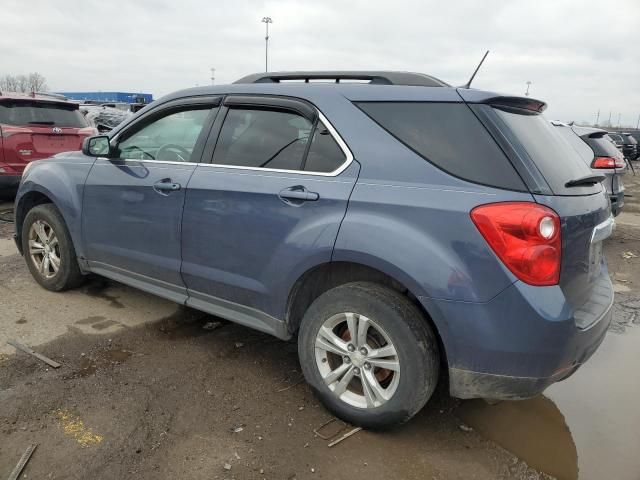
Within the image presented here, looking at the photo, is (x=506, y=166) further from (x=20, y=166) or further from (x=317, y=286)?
Result: (x=20, y=166)

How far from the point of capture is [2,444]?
2414mm

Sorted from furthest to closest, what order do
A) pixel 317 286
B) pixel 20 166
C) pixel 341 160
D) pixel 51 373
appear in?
pixel 20 166
pixel 51 373
pixel 317 286
pixel 341 160

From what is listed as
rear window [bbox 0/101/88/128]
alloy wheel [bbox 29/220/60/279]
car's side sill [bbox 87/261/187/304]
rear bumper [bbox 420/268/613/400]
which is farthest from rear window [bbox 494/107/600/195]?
rear window [bbox 0/101/88/128]

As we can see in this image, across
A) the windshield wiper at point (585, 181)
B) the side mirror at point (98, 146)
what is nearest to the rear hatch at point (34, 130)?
the side mirror at point (98, 146)

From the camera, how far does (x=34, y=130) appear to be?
24.1 feet

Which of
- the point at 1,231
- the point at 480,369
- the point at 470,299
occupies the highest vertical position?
the point at 470,299

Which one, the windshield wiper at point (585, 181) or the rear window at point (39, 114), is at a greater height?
the rear window at point (39, 114)

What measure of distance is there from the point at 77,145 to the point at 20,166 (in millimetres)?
932

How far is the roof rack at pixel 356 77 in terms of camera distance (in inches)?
107

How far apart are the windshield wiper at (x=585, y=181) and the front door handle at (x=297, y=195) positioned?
1.20 meters

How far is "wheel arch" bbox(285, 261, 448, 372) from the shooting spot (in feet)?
7.94

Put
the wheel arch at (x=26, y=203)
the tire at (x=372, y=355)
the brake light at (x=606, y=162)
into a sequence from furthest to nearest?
the brake light at (x=606, y=162) < the wheel arch at (x=26, y=203) < the tire at (x=372, y=355)

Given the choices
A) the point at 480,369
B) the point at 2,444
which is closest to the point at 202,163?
the point at 2,444

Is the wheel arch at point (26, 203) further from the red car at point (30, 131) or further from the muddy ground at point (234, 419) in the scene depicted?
the red car at point (30, 131)
